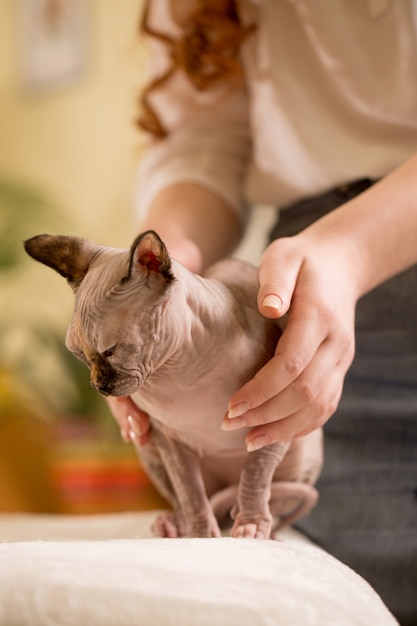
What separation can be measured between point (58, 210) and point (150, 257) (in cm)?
213

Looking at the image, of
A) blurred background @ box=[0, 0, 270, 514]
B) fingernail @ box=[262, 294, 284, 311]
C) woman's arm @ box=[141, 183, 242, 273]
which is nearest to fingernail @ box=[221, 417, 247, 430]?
fingernail @ box=[262, 294, 284, 311]

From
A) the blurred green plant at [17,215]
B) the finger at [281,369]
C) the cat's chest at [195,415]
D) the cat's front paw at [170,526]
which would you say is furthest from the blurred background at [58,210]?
the finger at [281,369]

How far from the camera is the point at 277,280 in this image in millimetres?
720

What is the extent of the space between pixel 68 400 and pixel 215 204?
1415mm

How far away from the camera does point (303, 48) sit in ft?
3.66

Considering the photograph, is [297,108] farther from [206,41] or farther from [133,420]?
[133,420]

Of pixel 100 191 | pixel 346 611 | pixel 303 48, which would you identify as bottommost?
pixel 100 191

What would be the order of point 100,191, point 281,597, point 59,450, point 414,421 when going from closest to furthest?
point 281,597 → point 414,421 → point 59,450 → point 100,191

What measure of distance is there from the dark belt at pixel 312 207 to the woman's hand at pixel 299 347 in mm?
311

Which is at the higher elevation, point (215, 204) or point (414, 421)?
point (215, 204)

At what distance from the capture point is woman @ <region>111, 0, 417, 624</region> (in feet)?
3.33

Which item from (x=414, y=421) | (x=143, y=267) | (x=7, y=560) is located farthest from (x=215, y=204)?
(x=7, y=560)

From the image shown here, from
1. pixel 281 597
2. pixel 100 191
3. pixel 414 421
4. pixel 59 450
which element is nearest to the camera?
pixel 281 597

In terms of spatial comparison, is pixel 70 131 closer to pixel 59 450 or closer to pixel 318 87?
pixel 59 450
